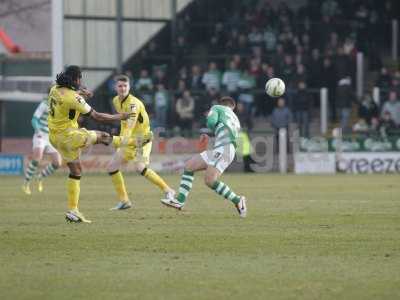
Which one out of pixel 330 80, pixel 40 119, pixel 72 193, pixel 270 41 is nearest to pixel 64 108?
pixel 72 193

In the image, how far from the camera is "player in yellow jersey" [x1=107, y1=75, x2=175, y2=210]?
17.6 metres

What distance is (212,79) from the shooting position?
34.0 meters

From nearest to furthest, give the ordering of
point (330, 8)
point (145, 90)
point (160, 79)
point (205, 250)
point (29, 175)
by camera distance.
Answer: point (205, 250) < point (29, 175) < point (145, 90) < point (160, 79) < point (330, 8)

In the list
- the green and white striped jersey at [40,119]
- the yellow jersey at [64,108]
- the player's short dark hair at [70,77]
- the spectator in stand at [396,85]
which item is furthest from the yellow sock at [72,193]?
the spectator in stand at [396,85]

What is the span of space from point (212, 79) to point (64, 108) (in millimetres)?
18617

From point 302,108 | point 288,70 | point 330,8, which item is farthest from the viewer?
point 330,8

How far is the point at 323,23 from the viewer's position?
36.9 meters

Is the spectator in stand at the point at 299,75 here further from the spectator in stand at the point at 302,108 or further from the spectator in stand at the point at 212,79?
the spectator in stand at the point at 212,79

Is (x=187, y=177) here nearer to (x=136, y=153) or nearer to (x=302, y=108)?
(x=136, y=153)

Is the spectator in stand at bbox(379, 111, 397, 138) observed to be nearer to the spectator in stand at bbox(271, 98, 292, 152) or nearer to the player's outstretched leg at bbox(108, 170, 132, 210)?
the spectator in stand at bbox(271, 98, 292, 152)

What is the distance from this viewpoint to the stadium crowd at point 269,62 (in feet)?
110

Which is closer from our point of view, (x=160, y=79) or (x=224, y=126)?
(x=224, y=126)

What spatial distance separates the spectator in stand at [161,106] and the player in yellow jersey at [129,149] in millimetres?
15668

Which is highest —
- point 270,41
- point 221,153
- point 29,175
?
point 270,41
